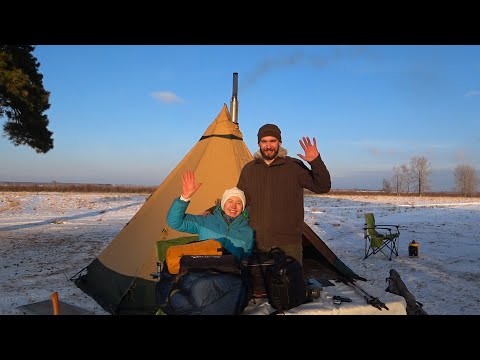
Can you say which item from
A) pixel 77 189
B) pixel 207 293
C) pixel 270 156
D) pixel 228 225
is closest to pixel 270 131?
pixel 270 156

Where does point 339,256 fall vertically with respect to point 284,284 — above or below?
below

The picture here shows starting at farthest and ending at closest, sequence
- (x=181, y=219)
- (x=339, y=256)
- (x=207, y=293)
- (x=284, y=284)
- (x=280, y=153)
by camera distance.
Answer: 1. (x=339, y=256)
2. (x=280, y=153)
3. (x=181, y=219)
4. (x=284, y=284)
5. (x=207, y=293)

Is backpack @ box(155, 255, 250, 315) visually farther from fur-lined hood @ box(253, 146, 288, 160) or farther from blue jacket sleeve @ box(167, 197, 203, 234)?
fur-lined hood @ box(253, 146, 288, 160)

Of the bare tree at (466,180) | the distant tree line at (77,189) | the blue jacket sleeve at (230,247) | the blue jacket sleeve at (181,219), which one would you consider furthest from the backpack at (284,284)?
the bare tree at (466,180)

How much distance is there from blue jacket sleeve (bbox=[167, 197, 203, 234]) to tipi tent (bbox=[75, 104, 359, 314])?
2.00m

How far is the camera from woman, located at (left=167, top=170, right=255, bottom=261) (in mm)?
3500

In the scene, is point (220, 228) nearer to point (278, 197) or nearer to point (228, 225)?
point (228, 225)

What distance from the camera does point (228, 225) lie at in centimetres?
359

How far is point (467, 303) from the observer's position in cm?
569

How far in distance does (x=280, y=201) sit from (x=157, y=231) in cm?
277
